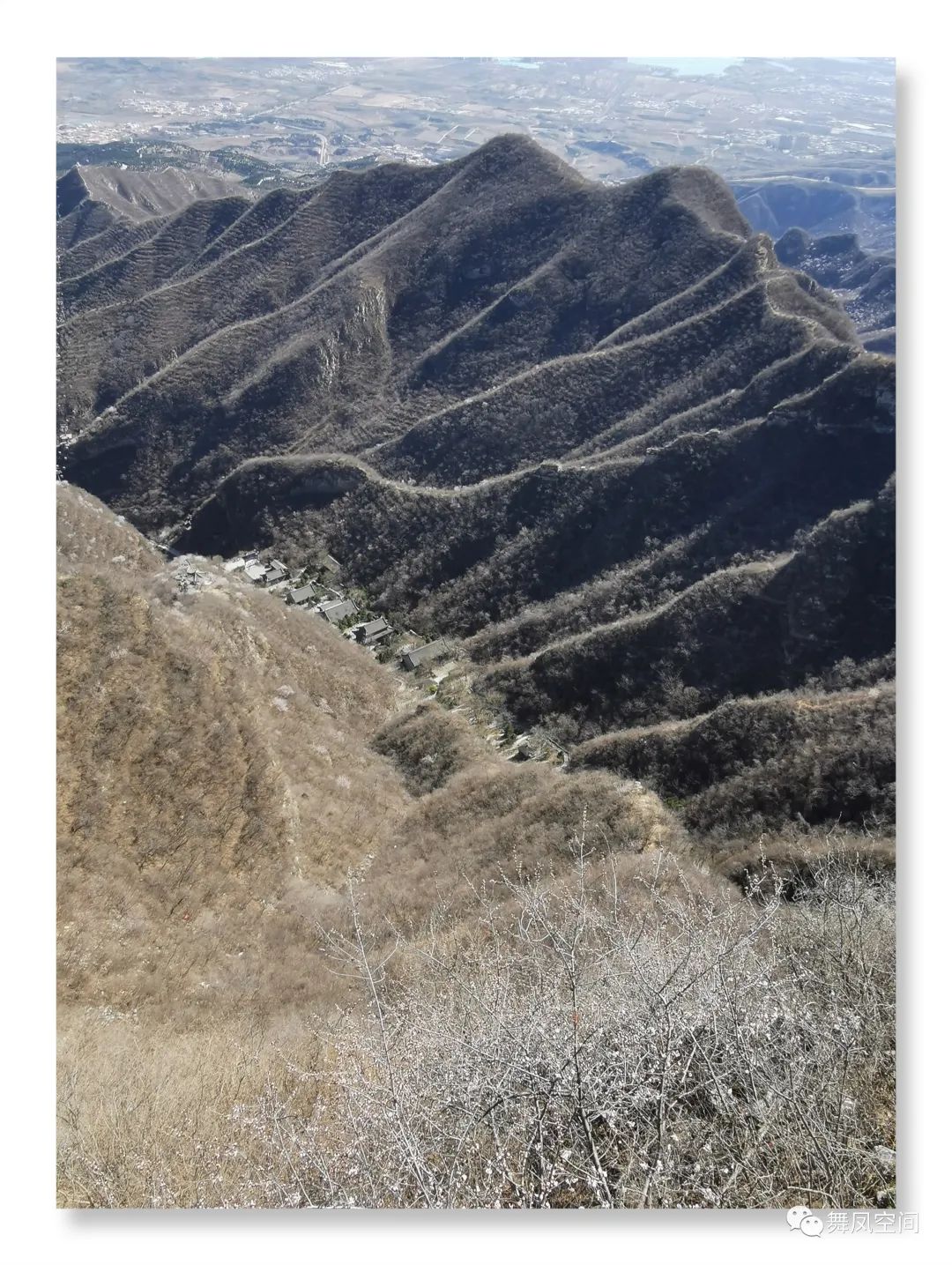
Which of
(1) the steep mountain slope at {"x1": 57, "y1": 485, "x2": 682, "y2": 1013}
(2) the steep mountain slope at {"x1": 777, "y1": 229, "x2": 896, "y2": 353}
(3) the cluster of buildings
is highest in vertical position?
(2) the steep mountain slope at {"x1": 777, "y1": 229, "x2": 896, "y2": 353}

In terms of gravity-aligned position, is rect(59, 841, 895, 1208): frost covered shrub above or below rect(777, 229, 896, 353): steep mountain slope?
below

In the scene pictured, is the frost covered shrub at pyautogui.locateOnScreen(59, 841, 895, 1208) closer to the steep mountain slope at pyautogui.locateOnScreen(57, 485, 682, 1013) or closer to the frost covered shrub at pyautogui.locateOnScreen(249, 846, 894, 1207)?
the frost covered shrub at pyautogui.locateOnScreen(249, 846, 894, 1207)

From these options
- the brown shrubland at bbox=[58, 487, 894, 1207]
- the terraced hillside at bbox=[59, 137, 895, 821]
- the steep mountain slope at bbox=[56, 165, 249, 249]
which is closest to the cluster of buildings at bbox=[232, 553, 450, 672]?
the terraced hillside at bbox=[59, 137, 895, 821]

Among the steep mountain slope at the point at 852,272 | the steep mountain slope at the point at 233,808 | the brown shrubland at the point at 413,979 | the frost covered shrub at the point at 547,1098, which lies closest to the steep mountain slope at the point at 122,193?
the steep mountain slope at the point at 852,272

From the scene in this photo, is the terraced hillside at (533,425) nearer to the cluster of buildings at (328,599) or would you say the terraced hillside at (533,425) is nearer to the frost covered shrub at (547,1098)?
the cluster of buildings at (328,599)

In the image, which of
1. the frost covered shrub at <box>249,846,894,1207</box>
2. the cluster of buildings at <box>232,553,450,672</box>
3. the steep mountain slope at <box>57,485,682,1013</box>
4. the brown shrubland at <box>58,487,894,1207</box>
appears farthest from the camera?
the cluster of buildings at <box>232,553,450,672</box>

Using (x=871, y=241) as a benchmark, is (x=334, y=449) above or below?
below

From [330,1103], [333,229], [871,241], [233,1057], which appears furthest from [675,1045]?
[871,241]
